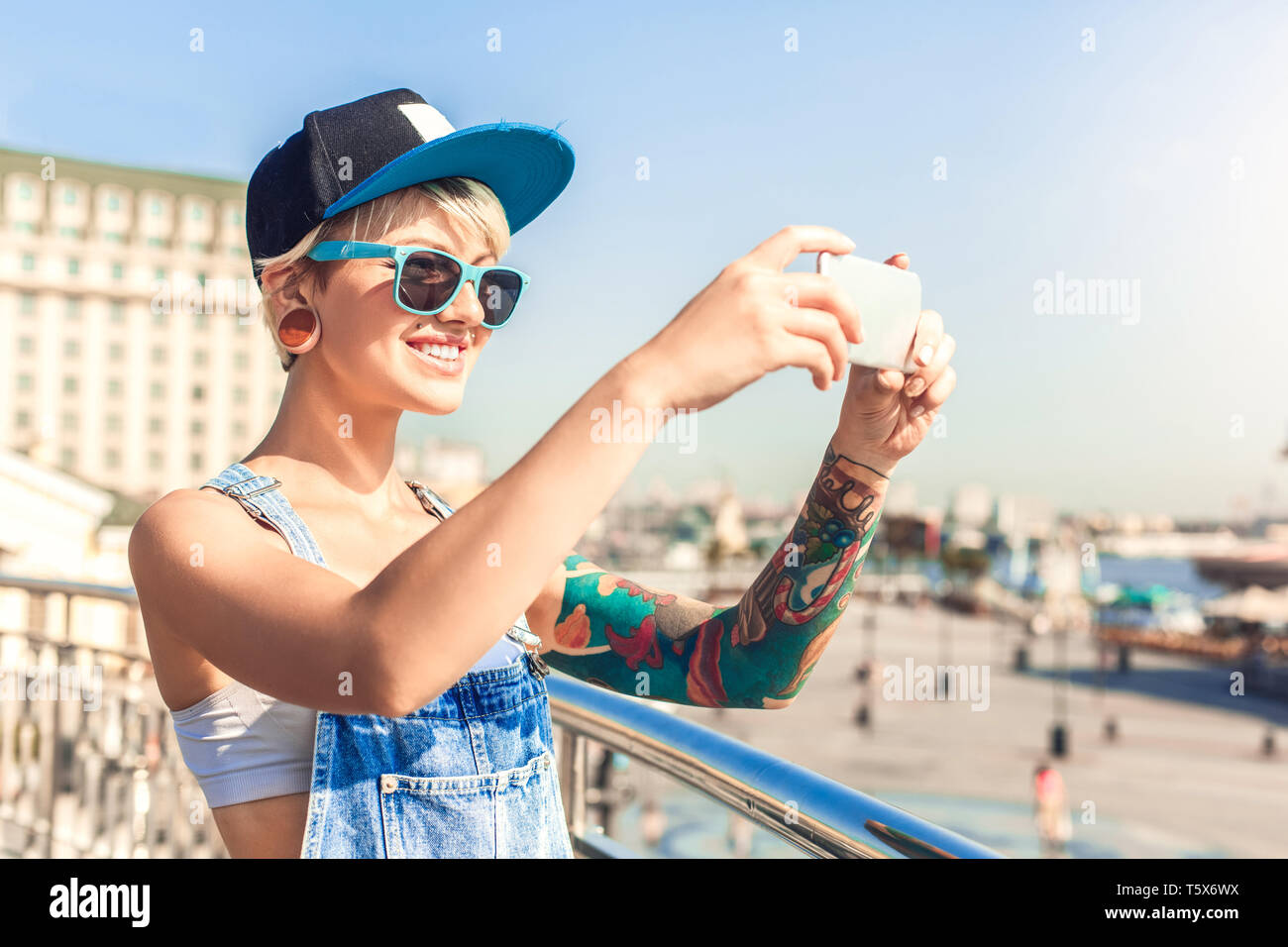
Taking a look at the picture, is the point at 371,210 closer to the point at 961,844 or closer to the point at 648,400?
the point at 648,400

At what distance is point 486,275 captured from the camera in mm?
1313

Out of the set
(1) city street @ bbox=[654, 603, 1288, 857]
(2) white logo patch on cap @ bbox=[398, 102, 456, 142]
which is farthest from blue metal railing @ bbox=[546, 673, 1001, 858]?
(1) city street @ bbox=[654, 603, 1288, 857]

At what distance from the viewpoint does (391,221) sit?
1275mm

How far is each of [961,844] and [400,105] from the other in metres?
1.13

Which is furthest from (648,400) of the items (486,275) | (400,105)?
(400,105)

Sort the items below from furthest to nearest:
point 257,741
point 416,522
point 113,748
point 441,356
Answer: point 113,748
point 416,522
point 441,356
point 257,741

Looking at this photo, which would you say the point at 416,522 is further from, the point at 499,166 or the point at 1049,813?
the point at 1049,813

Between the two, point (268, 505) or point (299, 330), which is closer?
point (268, 505)

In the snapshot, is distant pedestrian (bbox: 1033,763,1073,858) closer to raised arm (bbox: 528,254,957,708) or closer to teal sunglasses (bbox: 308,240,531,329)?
raised arm (bbox: 528,254,957,708)

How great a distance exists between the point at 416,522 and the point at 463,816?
1.38 ft

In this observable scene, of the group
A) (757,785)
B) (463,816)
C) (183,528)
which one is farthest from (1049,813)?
(183,528)

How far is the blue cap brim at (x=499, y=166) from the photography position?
123 centimetres

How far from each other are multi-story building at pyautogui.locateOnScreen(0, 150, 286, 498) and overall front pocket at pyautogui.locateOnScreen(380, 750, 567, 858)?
8384cm

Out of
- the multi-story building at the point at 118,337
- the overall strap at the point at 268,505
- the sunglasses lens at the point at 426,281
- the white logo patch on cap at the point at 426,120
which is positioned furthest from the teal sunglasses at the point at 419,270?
the multi-story building at the point at 118,337
